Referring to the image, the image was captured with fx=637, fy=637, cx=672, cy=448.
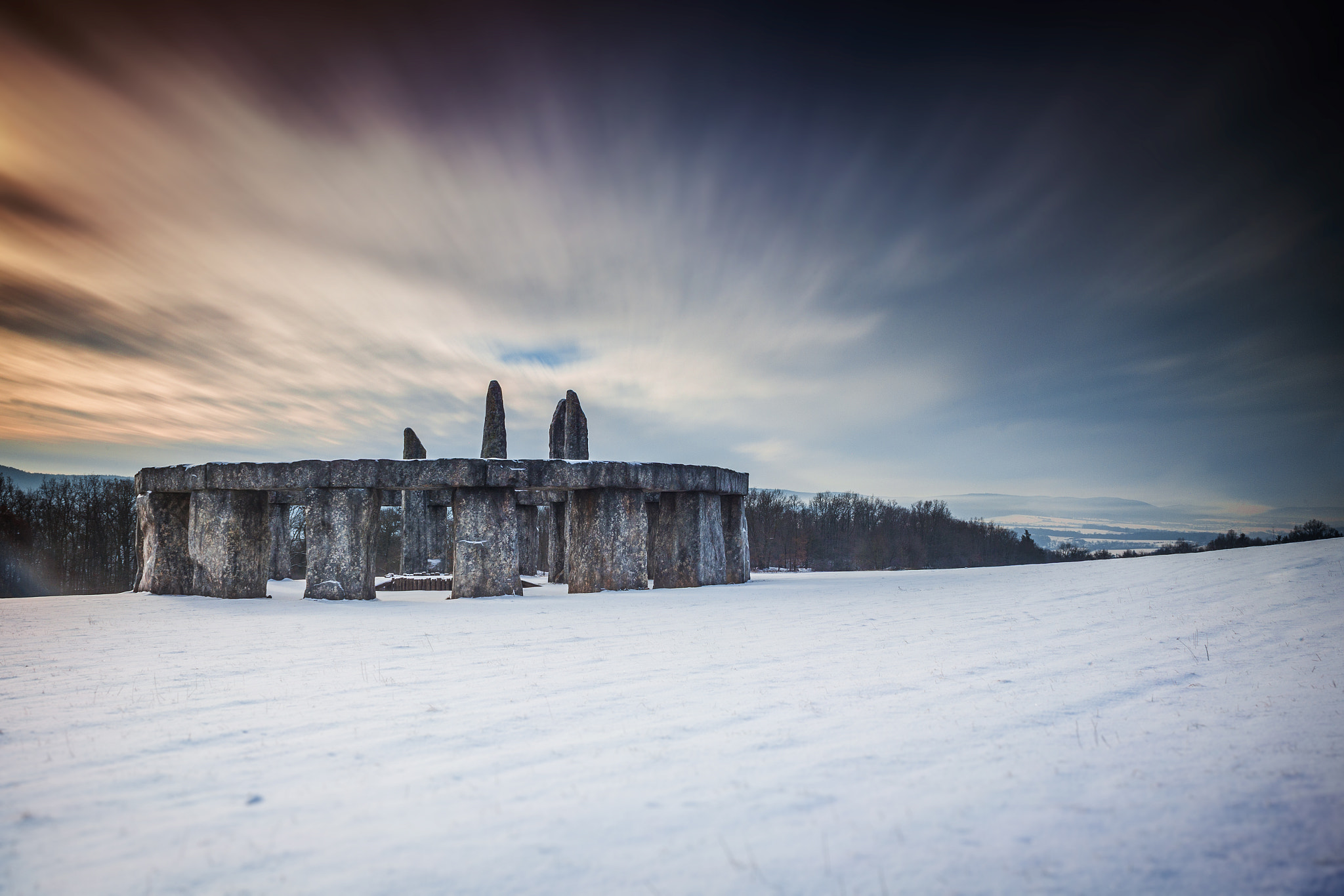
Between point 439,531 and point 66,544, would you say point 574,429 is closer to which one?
point 439,531

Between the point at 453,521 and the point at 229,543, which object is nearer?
the point at 229,543

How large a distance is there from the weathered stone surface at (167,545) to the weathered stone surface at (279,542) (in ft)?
14.5

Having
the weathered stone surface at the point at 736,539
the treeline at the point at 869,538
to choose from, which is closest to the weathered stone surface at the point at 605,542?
the weathered stone surface at the point at 736,539

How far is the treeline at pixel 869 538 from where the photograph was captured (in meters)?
44.8

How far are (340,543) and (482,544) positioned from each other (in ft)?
A: 6.64

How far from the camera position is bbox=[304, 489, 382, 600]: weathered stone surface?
30.2ft

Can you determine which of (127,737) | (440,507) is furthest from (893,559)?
(127,737)

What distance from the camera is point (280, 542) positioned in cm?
1509

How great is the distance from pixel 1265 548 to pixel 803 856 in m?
10.6

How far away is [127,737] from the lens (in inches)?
117

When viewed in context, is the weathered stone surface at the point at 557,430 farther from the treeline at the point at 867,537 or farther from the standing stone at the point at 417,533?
the treeline at the point at 867,537

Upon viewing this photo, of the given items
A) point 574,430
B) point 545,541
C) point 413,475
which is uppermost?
point 574,430

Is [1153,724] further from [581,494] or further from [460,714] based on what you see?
[581,494]

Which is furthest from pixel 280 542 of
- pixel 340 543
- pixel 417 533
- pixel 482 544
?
pixel 482 544
